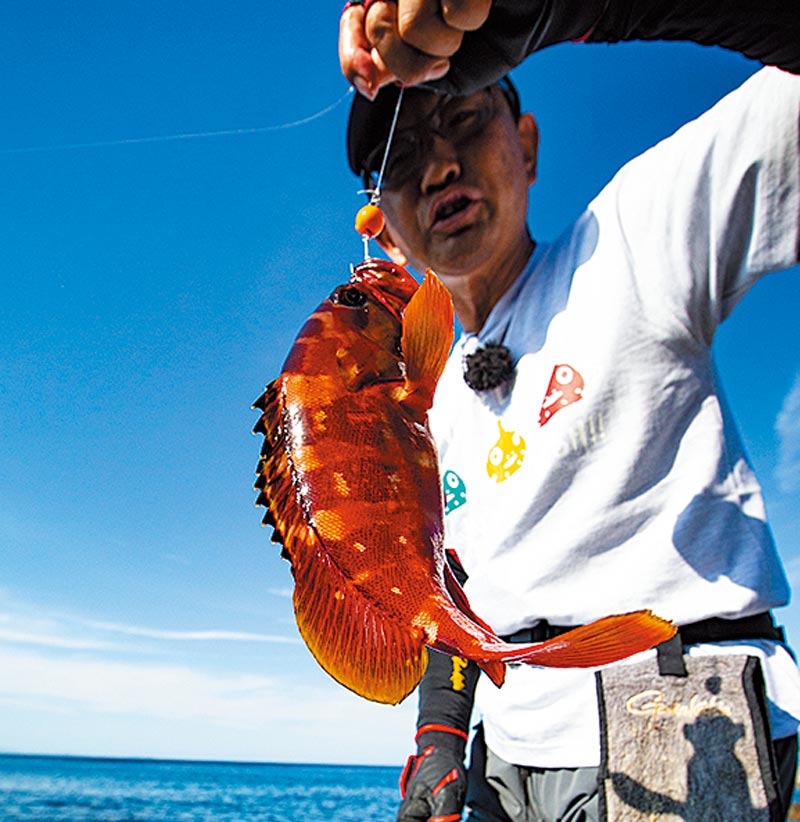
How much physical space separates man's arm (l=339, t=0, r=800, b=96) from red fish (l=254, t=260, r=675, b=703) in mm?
702

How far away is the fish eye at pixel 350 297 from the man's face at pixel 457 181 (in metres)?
1.54

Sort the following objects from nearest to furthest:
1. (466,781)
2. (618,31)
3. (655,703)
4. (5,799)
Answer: (618,31) → (655,703) → (466,781) → (5,799)

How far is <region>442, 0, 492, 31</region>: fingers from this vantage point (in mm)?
1494

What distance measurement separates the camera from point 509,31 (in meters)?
1.69

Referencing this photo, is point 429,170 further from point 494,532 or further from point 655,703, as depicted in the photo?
point 655,703

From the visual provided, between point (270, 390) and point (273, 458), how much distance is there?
12cm

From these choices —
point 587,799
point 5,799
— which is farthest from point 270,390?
point 5,799

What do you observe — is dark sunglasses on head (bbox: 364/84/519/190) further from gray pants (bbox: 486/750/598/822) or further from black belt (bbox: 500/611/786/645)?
gray pants (bbox: 486/750/598/822)

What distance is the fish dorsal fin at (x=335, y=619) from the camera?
877 mm

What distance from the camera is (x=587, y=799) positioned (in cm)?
201

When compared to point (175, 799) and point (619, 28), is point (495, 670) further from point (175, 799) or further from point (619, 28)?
point (175, 799)

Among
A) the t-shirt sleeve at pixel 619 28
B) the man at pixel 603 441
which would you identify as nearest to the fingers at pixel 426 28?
the t-shirt sleeve at pixel 619 28

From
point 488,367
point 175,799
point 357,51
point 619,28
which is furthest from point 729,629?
point 175,799

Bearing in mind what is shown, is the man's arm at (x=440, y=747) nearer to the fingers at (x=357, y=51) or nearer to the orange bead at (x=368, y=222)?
the orange bead at (x=368, y=222)
